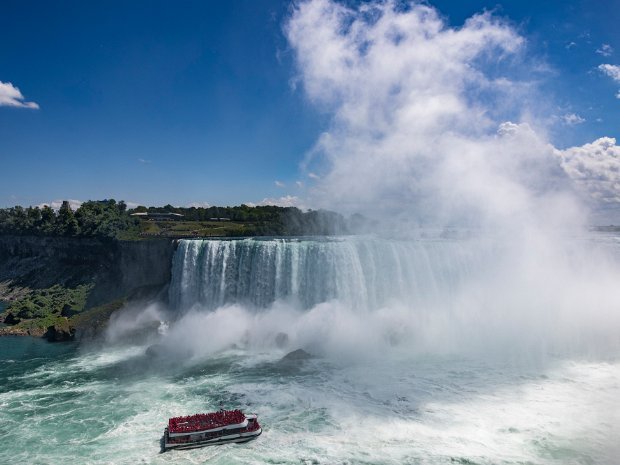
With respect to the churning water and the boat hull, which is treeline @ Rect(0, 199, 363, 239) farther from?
the boat hull

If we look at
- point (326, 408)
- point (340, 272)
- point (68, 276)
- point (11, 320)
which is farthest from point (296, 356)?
point (68, 276)

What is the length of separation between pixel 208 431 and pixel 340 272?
17900mm

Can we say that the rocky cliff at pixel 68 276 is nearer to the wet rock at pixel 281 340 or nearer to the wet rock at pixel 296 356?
the wet rock at pixel 281 340

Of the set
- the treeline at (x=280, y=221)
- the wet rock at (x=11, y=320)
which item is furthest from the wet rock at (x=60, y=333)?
the treeline at (x=280, y=221)

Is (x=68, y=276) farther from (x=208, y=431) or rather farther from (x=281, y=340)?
(x=208, y=431)

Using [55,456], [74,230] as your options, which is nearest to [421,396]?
[55,456]

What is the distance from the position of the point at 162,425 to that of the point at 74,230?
44454 millimetres

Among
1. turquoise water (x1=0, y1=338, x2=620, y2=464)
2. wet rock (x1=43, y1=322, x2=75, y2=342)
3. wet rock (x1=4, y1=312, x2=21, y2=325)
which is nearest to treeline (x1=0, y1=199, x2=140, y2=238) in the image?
wet rock (x1=4, y1=312, x2=21, y2=325)

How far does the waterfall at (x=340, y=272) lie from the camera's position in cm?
3228

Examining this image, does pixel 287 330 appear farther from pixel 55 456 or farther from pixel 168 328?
pixel 55 456

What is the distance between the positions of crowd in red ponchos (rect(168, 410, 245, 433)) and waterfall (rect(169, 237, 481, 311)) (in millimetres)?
15488

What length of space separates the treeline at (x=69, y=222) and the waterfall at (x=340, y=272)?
25.3 metres

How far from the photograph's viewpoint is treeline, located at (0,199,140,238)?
2080 inches

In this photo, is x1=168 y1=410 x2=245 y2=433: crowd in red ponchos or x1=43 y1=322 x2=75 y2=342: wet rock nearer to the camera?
x1=168 y1=410 x2=245 y2=433: crowd in red ponchos
